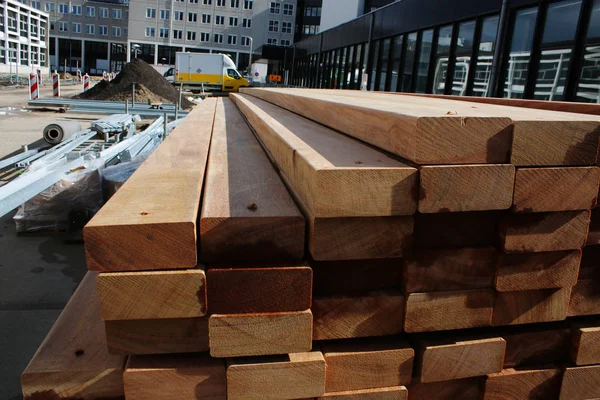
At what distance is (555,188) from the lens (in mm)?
1432

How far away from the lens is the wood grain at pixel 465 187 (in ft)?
4.42

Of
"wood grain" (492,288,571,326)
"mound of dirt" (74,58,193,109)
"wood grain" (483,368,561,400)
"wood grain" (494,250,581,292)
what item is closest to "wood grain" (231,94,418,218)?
"wood grain" (494,250,581,292)

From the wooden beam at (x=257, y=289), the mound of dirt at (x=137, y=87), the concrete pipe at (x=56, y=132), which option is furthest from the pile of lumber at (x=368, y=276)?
the mound of dirt at (x=137, y=87)

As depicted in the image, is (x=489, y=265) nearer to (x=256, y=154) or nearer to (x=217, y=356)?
(x=217, y=356)

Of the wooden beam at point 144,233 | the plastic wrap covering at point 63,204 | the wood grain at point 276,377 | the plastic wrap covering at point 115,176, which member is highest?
the wooden beam at point 144,233

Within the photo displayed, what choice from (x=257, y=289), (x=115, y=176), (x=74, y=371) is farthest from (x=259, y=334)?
(x=115, y=176)

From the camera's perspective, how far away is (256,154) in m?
2.54

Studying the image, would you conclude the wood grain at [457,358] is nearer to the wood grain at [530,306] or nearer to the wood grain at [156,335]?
the wood grain at [530,306]

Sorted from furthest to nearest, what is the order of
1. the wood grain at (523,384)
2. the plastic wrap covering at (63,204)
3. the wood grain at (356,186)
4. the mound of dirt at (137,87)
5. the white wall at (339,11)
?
1. the white wall at (339,11)
2. the mound of dirt at (137,87)
3. the plastic wrap covering at (63,204)
4. the wood grain at (523,384)
5. the wood grain at (356,186)

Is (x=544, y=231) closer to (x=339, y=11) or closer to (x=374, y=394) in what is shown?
(x=374, y=394)

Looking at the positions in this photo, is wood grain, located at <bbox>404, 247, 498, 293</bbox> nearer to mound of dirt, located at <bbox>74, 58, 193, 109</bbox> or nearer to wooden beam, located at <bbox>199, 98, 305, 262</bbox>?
wooden beam, located at <bbox>199, 98, 305, 262</bbox>

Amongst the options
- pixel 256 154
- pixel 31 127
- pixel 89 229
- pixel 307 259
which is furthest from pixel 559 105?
pixel 31 127

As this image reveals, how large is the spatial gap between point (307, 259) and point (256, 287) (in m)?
0.19

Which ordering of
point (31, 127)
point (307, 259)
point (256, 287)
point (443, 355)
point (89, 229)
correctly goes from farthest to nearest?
point (31, 127), point (443, 355), point (307, 259), point (256, 287), point (89, 229)
